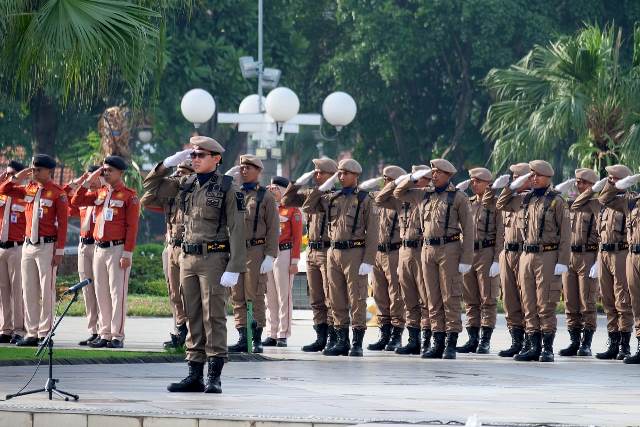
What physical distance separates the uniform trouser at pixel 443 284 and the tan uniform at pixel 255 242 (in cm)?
168

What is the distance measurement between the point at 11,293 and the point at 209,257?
636 cm

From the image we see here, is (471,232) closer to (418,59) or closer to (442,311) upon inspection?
(442,311)

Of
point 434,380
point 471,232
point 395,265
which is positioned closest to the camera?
point 434,380

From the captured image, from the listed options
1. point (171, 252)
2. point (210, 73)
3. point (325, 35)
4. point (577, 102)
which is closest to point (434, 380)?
point (171, 252)

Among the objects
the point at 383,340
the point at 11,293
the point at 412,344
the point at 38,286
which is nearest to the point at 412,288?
the point at 412,344

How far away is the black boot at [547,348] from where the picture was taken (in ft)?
59.6

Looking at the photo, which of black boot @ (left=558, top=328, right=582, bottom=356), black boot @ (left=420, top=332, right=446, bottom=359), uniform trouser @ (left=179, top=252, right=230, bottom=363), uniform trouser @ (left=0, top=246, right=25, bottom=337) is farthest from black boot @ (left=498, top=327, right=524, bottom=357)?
uniform trouser @ (left=179, top=252, right=230, bottom=363)

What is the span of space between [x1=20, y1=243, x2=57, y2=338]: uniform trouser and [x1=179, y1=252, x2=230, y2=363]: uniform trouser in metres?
5.22

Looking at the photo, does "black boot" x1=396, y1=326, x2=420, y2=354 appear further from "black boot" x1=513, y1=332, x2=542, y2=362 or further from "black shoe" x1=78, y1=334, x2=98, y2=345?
"black shoe" x1=78, y1=334, x2=98, y2=345

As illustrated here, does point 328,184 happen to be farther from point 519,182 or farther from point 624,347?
point 624,347

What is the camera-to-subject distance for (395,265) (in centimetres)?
1977

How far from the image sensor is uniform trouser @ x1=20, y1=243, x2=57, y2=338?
1848cm

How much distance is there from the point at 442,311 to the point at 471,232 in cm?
92

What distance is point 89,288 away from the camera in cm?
1895
